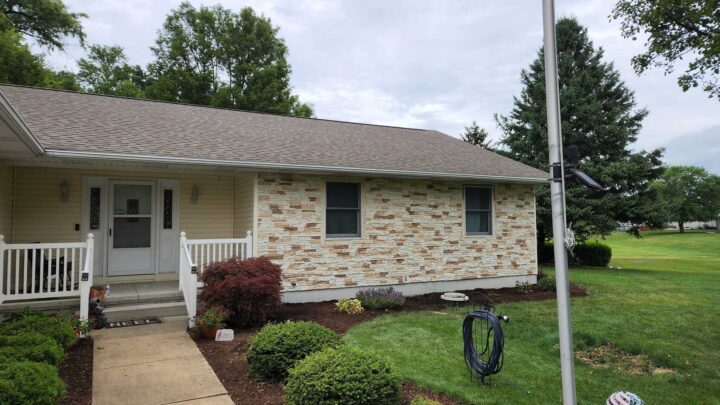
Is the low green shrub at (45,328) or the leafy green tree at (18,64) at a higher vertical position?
the leafy green tree at (18,64)

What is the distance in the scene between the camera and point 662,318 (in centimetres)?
737

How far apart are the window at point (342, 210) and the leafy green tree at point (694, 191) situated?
195 feet

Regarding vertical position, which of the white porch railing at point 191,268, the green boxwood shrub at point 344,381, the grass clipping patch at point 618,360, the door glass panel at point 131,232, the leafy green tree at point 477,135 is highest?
the leafy green tree at point 477,135

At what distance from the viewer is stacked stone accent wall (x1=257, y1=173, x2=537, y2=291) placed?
26.6ft

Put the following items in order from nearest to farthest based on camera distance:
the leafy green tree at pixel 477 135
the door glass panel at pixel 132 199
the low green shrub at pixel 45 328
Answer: the low green shrub at pixel 45 328 < the door glass panel at pixel 132 199 < the leafy green tree at pixel 477 135

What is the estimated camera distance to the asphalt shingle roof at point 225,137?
729cm

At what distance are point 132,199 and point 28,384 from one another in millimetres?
6049

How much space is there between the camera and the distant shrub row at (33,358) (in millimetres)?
2986

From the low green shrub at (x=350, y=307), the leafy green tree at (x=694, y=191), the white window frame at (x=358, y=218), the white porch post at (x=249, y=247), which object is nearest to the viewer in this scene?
the low green shrub at (x=350, y=307)

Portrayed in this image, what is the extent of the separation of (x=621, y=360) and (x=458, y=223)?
5159 millimetres

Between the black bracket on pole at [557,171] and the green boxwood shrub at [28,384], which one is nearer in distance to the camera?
the green boxwood shrub at [28,384]

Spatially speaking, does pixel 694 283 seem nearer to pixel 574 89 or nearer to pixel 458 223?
pixel 458 223

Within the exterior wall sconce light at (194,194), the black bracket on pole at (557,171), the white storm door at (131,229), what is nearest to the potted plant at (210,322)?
the white storm door at (131,229)

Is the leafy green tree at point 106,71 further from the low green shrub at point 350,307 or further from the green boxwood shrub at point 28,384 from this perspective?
the green boxwood shrub at point 28,384
